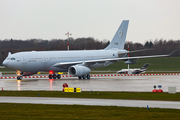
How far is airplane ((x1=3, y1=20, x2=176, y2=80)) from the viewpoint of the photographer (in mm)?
46688

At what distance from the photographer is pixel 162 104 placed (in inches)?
835

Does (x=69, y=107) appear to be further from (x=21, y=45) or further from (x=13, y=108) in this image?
(x=21, y=45)

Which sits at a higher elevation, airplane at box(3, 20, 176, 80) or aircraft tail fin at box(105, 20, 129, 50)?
aircraft tail fin at box(105, 20, 129, 50)

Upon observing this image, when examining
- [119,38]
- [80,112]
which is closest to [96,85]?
[80,112]

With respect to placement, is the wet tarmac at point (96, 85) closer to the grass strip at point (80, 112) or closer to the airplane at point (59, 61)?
the airplane at point (59, 61)

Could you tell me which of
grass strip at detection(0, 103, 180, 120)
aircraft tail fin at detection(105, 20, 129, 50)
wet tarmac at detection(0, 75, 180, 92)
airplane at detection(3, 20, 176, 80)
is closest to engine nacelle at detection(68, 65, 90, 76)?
airplane at detection(3, 20, 176, 80)

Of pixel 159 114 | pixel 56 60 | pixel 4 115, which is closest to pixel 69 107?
pixel 4 115

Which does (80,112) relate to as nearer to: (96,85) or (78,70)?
(96,85)

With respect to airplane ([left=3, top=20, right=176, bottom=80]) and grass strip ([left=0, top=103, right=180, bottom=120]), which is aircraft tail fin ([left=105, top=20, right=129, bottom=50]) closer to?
airplane ([left=3, top=20, right=176, bottom=80])

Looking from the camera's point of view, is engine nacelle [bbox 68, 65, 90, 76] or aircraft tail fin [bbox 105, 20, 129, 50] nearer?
engine nacelle [bbox 68, 65, 90, 76]

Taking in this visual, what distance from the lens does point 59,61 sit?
5119 centimetres

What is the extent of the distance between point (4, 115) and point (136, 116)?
22.6 feet

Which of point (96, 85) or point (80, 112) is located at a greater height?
point (96, 85)

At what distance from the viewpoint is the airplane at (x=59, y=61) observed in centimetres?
4669
